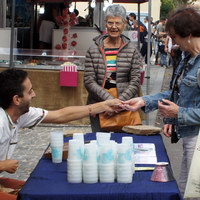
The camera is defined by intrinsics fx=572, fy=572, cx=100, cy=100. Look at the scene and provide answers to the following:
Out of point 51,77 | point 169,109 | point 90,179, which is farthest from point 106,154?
point 51,77

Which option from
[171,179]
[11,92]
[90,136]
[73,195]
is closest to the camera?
[73,195]

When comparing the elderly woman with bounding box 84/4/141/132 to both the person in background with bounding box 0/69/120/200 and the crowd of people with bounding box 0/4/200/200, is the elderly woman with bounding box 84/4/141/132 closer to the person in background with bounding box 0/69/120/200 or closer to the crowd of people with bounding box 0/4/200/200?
the crowd of people with bounding box 0/4/200/200

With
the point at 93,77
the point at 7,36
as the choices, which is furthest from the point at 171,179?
the point at 7,36

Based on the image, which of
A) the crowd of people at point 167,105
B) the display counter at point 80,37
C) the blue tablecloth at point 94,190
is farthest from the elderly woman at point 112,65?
the display counter at point 80,37

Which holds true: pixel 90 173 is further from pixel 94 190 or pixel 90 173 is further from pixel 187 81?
pixel 187 81

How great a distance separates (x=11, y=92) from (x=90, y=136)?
889mm

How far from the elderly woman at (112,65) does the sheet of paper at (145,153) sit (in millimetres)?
1383

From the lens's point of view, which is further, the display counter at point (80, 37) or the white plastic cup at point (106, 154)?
the display counter at point (80, 37)

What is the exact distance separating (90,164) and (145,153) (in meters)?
0.87

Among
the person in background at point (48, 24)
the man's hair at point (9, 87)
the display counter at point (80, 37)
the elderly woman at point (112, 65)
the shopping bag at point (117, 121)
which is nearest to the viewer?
the man's hair at point (9, 87)

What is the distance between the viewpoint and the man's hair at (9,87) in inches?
150

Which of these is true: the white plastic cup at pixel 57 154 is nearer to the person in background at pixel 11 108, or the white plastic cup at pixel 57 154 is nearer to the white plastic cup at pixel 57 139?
the white plastic cup at pixel 57 139

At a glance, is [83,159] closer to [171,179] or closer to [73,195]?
[73,195]

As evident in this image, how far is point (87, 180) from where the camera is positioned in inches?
124
